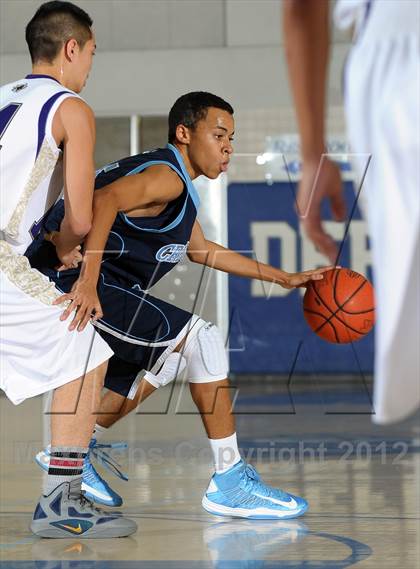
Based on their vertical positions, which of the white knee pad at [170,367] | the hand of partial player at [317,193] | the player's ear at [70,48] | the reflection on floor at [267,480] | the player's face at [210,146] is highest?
the player's ear at [70,48]

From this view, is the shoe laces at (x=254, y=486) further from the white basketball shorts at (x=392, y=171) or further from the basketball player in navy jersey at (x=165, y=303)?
the white basketball shorts at (x=392, y=171)

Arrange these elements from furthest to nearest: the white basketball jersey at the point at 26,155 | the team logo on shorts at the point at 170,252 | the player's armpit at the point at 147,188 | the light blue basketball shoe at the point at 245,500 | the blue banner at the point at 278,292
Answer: the blue banner at the point at 278,292 → the team logo on shorts at the point at 170,252 → the light blue basketball shoe at the point at 245,500 → the player's armpit at the point at 147,188 → the white basketball jersey at the point at 26,155

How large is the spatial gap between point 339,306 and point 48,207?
1.28 metres

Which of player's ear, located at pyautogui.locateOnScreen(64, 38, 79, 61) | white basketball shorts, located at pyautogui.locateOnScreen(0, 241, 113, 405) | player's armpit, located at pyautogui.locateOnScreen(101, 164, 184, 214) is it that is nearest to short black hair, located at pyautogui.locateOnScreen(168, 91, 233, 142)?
player's armpit, located at pyautogui.locateOnScreen(101, 164, 184, 214)

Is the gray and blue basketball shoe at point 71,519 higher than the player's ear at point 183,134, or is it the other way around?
the player's ear at point 183,134

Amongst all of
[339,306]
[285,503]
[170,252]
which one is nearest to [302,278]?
[339,306]

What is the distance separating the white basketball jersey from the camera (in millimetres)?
2822

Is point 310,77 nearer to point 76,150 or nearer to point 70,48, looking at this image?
point 76,150

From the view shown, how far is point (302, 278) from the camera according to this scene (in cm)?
377

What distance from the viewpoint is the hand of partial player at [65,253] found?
125 inches

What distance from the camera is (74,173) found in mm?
2854

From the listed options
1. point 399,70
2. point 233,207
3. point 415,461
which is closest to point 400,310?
Answer: point 399,70

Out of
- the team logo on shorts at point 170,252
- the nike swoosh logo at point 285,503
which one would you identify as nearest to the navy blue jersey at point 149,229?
the team logo on shorts at point 170,252

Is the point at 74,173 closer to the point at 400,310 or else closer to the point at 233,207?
the point at 400,310
